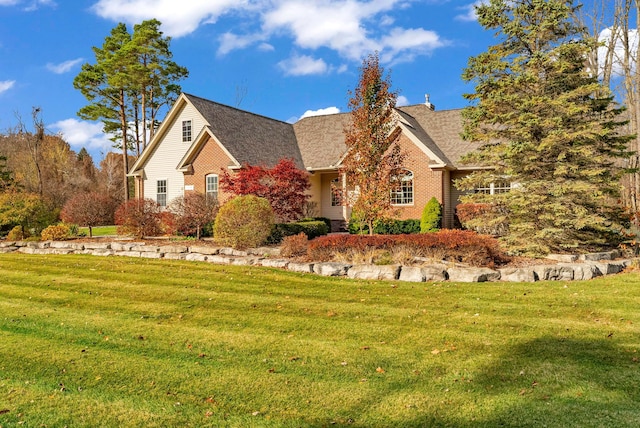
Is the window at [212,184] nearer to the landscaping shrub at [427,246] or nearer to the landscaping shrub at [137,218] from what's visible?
the landscaping shrub at [137,218]

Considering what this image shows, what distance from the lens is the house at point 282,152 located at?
21062 mm

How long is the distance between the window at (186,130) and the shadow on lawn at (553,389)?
2124 centimetres

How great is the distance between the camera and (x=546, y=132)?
13180 mm

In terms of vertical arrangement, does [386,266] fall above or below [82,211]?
below

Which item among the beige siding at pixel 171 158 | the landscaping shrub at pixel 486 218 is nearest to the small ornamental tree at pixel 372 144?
the landscaping shrub at pixel 486 218

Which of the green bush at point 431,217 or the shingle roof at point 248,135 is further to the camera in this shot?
the shingle roof at point 248,135

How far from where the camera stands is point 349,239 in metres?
12.1

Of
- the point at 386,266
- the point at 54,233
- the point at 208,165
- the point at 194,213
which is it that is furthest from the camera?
the point at 208,165

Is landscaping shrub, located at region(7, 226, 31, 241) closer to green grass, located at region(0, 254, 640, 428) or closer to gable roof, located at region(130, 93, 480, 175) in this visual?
gable roof, located at region(130, 93, 480, 175)

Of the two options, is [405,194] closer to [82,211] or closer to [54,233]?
[82,211]

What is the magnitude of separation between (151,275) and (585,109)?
12.2 metres

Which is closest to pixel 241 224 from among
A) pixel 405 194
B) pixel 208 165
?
pixel 208 165

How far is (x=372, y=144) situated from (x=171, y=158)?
14.3m

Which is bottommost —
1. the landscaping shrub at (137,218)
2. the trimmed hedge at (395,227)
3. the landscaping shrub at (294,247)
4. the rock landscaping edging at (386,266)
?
the rock landscaping edging at (386,266)
